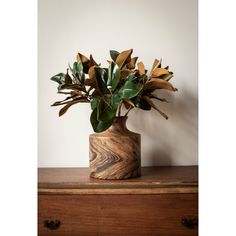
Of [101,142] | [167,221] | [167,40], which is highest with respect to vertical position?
[167,40]

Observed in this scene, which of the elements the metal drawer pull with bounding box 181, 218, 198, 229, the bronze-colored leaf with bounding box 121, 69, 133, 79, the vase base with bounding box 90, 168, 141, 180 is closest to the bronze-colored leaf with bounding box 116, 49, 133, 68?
the bronze-colored leaf with bounding box 121, 69, 133, 79

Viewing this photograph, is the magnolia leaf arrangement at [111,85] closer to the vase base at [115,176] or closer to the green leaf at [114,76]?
the green leaf at [114,76]

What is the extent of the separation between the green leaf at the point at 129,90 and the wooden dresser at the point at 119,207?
327 millimetres

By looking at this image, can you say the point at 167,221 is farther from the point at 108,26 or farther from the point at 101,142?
the point at 108,26

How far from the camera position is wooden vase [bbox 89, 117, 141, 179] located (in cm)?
124

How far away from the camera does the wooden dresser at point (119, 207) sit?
3.92ft

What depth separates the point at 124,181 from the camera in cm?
121

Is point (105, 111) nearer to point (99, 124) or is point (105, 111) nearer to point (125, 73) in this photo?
point (99, 124)

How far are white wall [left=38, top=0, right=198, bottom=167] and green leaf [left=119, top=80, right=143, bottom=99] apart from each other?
0.48 meters

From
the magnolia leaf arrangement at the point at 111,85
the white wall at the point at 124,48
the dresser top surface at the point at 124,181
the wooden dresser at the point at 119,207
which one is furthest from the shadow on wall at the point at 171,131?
the wooden dresser at the point at 119,207
